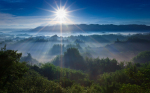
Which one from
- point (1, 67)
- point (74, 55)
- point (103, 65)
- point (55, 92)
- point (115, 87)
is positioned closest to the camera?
point (1, 67)

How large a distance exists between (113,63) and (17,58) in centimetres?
4974

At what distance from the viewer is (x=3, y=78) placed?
7504 millimetres

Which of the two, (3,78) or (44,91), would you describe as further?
(44,91)

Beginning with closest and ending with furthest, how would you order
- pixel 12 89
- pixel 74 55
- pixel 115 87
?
1. pixel 12 89
2. pixel 115 87
3. pixel 74 55

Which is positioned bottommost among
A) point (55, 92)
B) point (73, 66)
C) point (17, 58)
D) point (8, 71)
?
point (73, 66)

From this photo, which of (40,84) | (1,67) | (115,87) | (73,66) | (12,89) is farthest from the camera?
(73,66)

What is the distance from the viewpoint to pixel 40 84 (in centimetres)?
1396

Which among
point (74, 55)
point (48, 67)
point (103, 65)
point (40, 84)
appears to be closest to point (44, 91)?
point (40, 84)

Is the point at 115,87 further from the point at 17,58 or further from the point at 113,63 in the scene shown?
the point at 113,63

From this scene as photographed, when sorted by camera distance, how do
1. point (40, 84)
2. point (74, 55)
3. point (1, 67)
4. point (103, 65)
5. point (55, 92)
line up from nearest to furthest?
point (1, 67) → point (55, 92) → point (40, 84) → point (103, 65) → point (74, 55)

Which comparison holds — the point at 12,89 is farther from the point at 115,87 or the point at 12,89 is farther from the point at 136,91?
the point at 115,87

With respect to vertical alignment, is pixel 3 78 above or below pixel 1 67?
below

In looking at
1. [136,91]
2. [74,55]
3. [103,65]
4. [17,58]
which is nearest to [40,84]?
[17,58]

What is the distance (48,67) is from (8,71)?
2413 centimetres
